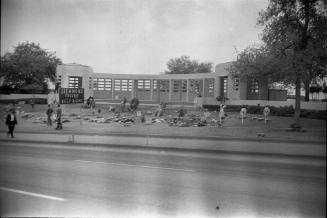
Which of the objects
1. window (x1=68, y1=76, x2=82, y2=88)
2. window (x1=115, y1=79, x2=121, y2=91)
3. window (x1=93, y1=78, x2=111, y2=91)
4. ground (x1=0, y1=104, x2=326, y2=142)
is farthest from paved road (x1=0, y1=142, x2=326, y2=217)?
window (x1=115, y1=79, x2=121, y2=91)

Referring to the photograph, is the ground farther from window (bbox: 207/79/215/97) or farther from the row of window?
A: window (bbox: 207/79/215/97)

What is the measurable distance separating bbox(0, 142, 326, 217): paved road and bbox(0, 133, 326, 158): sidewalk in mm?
733

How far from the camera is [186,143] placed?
15.1 m

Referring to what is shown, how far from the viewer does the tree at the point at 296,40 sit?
13.0 metres

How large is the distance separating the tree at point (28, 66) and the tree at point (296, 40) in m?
9.29

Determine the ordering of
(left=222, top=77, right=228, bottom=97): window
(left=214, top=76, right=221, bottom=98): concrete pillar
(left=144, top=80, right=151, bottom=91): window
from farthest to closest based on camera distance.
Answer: (left=144, top=80, right=151, bottom=91): window < (left=214, top=76, right=221, bottom=98): concrete pillar < (left=222, top=77, right=228, bottom=97): window

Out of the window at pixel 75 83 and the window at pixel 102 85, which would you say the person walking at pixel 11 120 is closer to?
the window at pixel 75 83

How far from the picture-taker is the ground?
13266 millimetres

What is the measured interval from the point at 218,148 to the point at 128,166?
499 centimetres

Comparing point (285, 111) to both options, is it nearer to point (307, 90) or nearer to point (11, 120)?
point (307, 90)

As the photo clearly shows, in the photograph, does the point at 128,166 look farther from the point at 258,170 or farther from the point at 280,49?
the point at 280,49

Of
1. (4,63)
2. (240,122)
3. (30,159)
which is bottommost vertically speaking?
(30,159)

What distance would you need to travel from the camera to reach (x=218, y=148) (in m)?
13.9

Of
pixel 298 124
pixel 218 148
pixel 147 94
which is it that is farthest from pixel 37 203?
pixel 147 94
